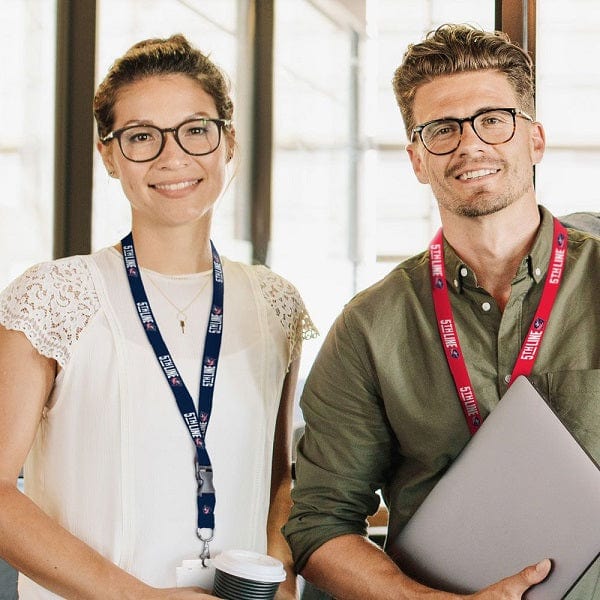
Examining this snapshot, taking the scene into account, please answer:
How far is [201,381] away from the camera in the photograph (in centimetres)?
180

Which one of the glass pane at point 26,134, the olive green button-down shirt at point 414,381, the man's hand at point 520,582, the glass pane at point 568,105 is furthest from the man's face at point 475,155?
the glass pane at point 26,134

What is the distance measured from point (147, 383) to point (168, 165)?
16.6 inches

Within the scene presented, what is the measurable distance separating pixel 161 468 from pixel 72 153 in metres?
1.77

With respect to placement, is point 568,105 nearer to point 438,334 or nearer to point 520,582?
point 438,334

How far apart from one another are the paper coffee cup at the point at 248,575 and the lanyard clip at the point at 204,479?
253 mm

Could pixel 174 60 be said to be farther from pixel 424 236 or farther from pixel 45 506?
pixel 424 236

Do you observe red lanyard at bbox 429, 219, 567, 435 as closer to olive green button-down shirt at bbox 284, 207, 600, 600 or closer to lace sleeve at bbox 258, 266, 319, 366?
olive green button-down shirt at bbox 284, 207, 600, 600

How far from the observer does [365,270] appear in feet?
11.0

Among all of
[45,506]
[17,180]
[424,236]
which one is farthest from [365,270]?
[45,506]

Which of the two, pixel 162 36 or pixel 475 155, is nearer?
pixel 475 155

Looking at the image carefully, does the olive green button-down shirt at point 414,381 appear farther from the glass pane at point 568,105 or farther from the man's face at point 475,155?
the glass pane at point 568,105

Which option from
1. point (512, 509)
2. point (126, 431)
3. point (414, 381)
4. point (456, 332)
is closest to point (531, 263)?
point (456, 332)

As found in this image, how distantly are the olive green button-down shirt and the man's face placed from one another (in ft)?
0.34

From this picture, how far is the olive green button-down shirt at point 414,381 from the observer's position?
5.38 ft
